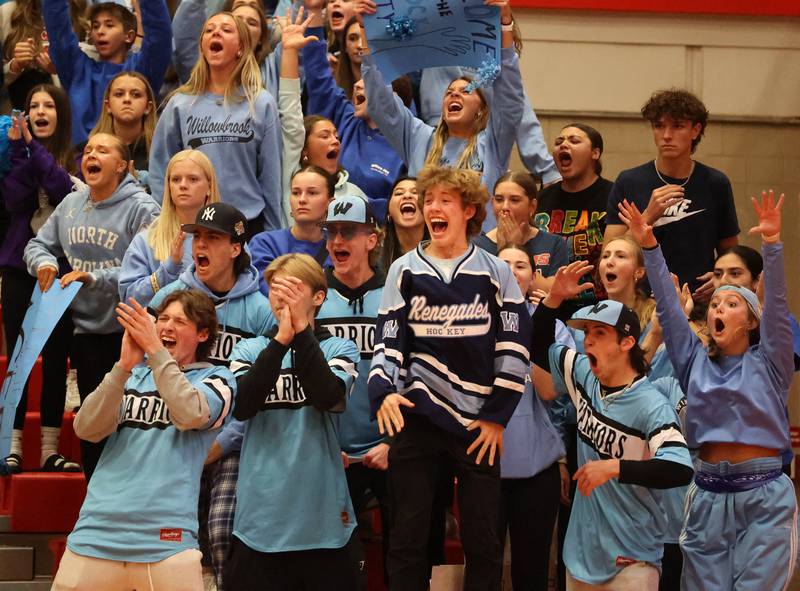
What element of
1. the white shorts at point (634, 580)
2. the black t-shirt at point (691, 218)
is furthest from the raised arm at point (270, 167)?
the white shorts at point (634, 580)

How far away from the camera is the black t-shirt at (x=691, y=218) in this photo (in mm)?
6617

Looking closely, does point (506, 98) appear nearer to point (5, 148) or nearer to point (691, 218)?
point (691, 218)

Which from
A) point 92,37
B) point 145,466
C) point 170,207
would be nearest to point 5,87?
point 92,37

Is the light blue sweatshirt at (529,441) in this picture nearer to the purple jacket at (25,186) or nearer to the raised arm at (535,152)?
the raised arm at (535,152)

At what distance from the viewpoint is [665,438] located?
486cm

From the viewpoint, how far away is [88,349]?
→ 237 inches

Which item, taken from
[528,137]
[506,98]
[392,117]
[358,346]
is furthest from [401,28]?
[358,346]

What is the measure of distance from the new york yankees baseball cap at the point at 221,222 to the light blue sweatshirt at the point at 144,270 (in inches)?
10.8

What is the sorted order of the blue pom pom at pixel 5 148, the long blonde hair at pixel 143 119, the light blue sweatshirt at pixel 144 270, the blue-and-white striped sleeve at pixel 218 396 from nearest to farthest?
the blue-and-white striped sleeve at pixel 218 396 < the light blue sweatshirt at pixel 144 270 < the blue pom pom at pixel 5 148 < the long blonde hair at pixel 143 119

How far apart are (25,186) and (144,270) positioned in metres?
1.32

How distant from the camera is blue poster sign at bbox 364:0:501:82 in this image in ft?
21.2

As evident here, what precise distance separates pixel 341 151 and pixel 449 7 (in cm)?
159

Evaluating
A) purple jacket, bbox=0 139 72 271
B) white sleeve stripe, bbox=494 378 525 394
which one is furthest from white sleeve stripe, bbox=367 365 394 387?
purple jacket, bbox=0 139 72 271

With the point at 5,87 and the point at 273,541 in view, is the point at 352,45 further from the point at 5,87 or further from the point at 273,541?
the point at 273,541
